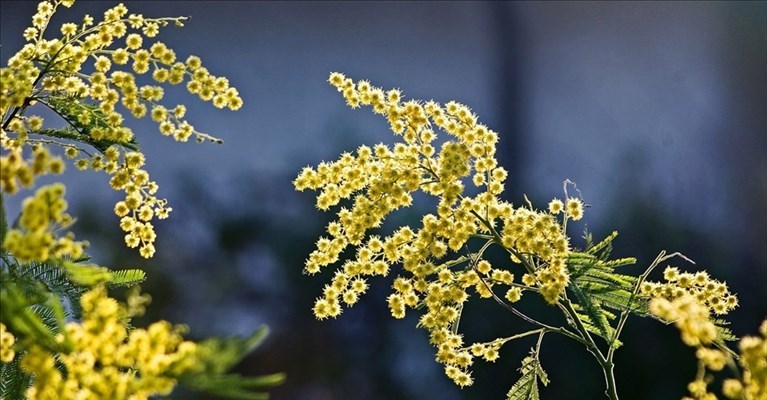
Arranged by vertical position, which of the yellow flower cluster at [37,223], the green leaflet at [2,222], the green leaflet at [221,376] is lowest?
the green leaflet at [221,376]

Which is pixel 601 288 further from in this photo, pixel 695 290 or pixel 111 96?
pixel 111 96

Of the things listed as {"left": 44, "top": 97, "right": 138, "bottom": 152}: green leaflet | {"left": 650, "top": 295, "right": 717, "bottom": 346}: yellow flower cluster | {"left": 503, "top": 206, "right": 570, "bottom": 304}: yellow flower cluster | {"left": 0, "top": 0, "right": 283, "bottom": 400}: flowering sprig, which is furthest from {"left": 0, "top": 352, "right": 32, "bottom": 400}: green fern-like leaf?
{"left": 650, "top": 295, "right": 717, "bottom": 346}: yellow flower cluster

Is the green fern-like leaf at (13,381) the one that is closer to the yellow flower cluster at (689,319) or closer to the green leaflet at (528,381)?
the green leaflet at (528,381)

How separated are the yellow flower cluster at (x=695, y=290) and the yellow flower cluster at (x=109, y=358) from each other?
2.91 feet

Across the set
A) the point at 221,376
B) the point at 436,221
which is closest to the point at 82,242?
the point at 221,376

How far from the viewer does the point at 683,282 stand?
1455 millimetres

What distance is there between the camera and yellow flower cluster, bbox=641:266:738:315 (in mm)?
1438

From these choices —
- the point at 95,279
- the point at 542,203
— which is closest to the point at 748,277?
the point at 542,203

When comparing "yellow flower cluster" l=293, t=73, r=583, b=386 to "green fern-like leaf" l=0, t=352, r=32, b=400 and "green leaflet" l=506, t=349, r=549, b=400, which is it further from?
"green fern-like leaf" l=0, t=352, r=32, b=400

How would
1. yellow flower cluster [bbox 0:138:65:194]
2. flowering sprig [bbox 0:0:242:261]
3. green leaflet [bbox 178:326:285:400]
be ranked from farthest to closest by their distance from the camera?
flowering sprig [bbox 0:0:242:261] → yellow flower cluster [bbox 0:138:65:194] → green leaflet [bbox 178:326:285:400]

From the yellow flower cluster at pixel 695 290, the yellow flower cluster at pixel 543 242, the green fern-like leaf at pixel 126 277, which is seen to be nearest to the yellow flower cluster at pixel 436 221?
the yellow flower cluster at pixel 543 242

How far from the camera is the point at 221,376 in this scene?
79cm

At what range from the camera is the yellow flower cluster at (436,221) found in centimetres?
143

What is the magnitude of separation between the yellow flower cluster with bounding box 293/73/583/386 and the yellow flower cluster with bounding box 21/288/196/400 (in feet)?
2.19
